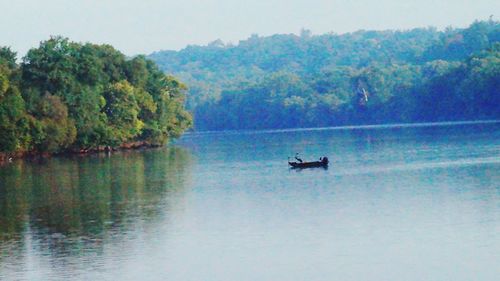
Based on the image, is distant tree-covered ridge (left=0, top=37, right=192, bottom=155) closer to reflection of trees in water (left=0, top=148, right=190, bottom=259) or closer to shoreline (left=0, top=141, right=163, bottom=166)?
shoreline (left=0, top=141, right=163, bottom=166)

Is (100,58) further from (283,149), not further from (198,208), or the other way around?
(198,208)

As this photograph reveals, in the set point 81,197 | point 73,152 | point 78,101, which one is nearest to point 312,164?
point 81,197

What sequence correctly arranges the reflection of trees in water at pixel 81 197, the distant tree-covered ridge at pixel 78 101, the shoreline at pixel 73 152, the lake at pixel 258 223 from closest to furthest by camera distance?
the lake at pixel 258 223
the reflection of trees in water at pixel 81 197
the distant tree-covered ridge at pixel 78 101
the shoreline at pixel 73 152

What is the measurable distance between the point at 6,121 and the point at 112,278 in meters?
53.7

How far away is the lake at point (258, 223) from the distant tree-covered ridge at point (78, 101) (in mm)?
16514

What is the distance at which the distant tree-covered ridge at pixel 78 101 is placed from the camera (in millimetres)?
82750

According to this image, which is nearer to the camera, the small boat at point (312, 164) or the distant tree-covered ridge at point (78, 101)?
the small boat at point (312, 164)

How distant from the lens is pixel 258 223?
3688 cm

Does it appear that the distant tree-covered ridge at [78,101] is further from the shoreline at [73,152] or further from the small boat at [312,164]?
the small boat at [312,164]

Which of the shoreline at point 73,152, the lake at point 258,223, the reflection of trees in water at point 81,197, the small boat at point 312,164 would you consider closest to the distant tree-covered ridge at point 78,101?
the shoreline at point 73,152

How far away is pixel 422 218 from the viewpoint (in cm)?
3597

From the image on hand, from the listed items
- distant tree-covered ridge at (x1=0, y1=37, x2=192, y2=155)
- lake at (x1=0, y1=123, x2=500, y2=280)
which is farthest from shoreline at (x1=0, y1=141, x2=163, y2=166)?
lake at (x1=0, y1=123, x2=500, y2=280)

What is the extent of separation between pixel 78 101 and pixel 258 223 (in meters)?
58.7

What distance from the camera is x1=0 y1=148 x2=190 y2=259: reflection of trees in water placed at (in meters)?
36.4
